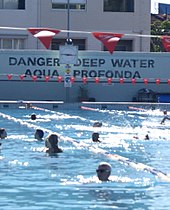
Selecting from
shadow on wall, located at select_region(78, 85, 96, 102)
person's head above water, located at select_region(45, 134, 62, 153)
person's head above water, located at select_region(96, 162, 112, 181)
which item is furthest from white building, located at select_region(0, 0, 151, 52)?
person's head above water, located at select_region(96, 162, 112, 181)

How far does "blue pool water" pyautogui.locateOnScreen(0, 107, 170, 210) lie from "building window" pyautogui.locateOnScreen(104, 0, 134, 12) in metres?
19.2

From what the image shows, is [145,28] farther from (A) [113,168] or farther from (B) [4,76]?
(A) [113,168]

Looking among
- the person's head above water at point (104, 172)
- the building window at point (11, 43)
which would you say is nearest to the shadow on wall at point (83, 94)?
the building window at point (11, 43)

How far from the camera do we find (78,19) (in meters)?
39.4

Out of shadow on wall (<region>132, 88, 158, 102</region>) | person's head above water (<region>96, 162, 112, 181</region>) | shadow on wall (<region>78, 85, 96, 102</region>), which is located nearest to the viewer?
person's head above water (<region>96, 162, 112, 181</region>)

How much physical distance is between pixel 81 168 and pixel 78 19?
27.9 m

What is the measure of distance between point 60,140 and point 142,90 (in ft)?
52.5

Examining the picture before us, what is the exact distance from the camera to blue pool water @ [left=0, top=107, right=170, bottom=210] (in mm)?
9164

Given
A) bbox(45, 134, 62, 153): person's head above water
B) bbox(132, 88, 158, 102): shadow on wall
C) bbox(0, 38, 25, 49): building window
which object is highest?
bbox(0, 38, 25, 49): building window

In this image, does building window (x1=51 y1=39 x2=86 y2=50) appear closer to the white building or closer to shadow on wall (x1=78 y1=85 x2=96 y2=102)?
the white building

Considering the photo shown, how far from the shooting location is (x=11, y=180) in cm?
1059

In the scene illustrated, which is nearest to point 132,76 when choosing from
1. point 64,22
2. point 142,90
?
point 142,90

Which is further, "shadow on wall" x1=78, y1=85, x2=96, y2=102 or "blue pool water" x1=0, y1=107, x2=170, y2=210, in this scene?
"shadow on wall" x1=78, y1=85, x2=96, y2=102

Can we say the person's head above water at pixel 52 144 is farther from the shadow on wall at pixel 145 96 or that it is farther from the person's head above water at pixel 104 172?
the shadow on wall at pixel 145 96
